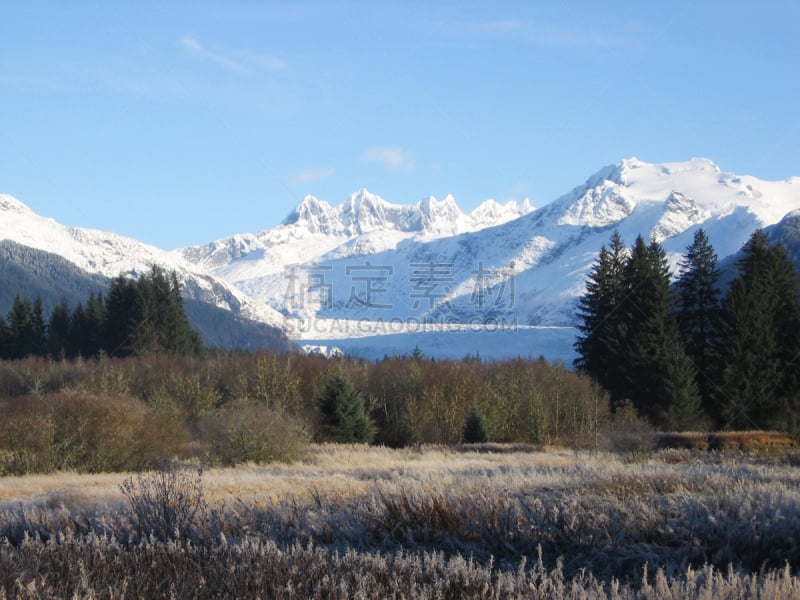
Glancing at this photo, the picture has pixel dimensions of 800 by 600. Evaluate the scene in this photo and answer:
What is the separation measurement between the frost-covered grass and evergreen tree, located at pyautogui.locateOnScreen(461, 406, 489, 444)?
31944 millimetres

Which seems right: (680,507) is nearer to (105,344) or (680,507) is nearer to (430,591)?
(430,591)

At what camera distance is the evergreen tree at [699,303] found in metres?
49.6

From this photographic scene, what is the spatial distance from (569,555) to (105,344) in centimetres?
7638

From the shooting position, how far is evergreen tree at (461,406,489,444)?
43.7 m

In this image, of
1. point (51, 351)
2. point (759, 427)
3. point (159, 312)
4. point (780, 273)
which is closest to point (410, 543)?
point (759, 427)

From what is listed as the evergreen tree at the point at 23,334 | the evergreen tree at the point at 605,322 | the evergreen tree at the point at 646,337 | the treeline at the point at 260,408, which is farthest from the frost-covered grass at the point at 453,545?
the evergreen tree at the point at 23,334

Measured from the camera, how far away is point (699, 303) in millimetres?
50469

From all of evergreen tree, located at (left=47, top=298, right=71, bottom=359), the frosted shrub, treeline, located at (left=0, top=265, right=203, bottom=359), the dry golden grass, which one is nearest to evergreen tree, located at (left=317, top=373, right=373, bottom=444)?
the dry golden grass

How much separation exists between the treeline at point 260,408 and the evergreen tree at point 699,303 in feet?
24.3

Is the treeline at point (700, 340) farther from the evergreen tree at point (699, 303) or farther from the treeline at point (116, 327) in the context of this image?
the treeline at point (116, 327)

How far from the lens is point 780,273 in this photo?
4797 centimetres

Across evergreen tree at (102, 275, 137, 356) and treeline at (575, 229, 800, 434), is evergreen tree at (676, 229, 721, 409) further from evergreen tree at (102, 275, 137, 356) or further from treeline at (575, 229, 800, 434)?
evergreen tree at (102, 275, 137, 356)

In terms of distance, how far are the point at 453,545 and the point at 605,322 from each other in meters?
45.2

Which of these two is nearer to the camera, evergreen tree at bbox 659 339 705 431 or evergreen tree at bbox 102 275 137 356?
evergreen tree at bbox 659 339 705 431
